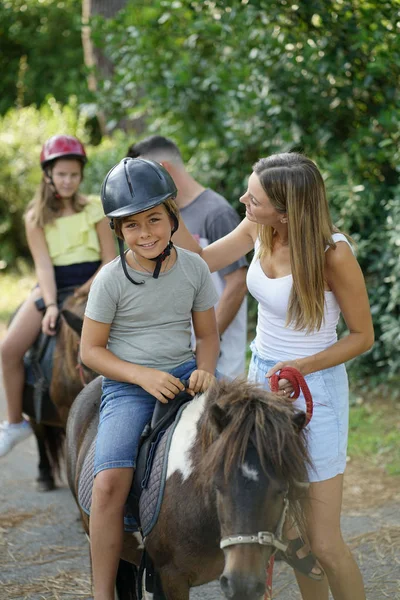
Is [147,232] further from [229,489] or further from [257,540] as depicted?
[257,540]

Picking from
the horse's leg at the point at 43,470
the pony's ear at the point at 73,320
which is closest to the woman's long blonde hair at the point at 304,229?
the pony's ear at the point at 73,320

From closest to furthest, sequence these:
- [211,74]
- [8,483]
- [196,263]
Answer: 1. [196,263]
2. [8,483]
3. [211,74]

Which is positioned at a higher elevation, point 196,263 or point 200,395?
point 196,263

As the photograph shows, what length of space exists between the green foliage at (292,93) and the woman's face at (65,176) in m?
2.00

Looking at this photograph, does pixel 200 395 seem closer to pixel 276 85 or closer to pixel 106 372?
pixel 106 372

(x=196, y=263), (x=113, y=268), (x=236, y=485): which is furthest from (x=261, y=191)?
(x=236, y=485)

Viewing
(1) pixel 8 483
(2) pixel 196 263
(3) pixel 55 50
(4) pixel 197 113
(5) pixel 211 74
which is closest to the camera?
(2) pixel 196 263

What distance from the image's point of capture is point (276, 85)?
6.95 metres

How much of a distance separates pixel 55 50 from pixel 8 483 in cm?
2110

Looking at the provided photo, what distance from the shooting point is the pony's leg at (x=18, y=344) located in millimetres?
5301

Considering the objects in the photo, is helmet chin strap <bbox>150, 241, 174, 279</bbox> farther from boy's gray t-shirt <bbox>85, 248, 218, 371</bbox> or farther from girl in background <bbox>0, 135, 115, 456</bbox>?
girl in background <bbox>0, 135, 115, 456</bbox>

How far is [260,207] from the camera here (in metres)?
3.07

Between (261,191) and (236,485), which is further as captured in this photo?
(261,191)

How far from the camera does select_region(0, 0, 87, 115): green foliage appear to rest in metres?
23.5
